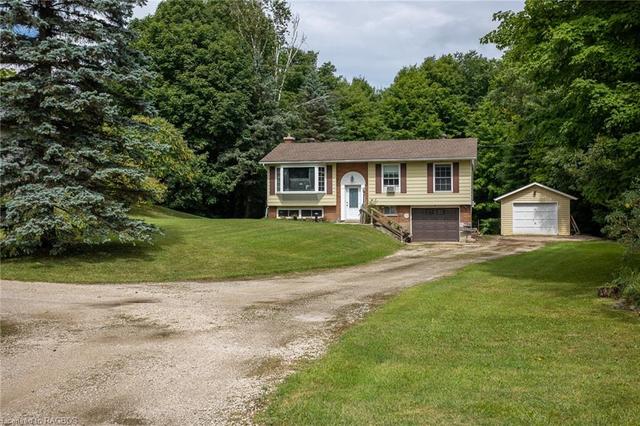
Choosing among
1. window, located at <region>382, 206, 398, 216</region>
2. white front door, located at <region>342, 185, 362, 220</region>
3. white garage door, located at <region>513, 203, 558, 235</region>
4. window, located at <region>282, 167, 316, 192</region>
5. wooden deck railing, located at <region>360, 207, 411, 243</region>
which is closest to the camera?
wooden deck railing, located at <region>360, 207, 411, 243</region>

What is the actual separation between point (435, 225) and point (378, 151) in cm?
581

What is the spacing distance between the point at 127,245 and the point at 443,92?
4105cm

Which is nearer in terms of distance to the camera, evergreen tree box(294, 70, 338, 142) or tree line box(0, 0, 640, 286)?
tree line box(0, 0, 640, 286)

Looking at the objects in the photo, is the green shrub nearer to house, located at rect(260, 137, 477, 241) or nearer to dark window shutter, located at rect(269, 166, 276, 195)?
house, located at rect(260, 137, 477, 241)

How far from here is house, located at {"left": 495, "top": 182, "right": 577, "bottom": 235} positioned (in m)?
32.3

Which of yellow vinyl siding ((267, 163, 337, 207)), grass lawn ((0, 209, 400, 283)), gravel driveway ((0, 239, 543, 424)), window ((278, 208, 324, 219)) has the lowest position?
gravel driveway ((0, 239, 543, 424))

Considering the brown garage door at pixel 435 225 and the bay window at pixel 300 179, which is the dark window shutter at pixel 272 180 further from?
the brown garage door at pixel 435 225

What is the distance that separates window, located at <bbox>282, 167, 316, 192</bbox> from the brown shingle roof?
2.14ft

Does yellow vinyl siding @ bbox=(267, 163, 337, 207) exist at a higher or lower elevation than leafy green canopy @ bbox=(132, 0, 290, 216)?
lower

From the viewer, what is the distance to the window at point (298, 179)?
3241 centimetres

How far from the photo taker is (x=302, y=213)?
33031mm

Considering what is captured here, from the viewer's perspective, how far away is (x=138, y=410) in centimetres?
489

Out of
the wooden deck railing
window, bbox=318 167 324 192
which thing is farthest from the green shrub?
window, bbox=318 167 324 192

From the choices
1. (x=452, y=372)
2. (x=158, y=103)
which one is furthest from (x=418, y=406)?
(x=158, y=103)
